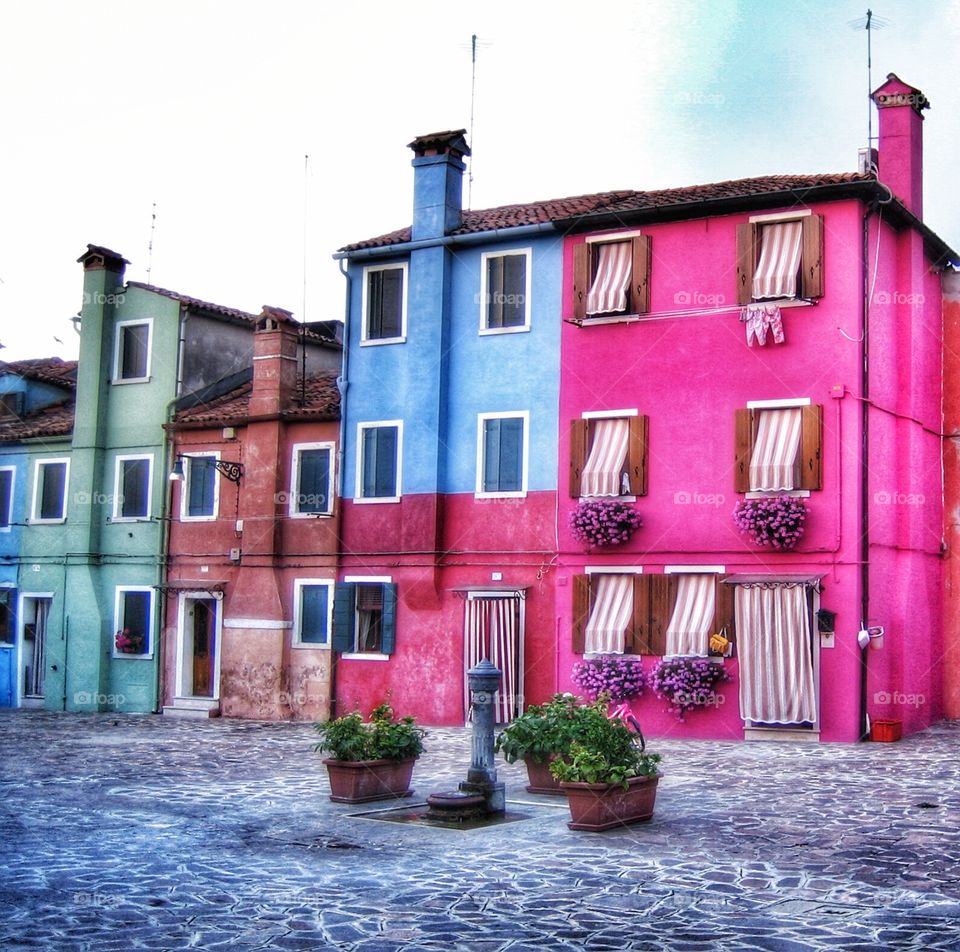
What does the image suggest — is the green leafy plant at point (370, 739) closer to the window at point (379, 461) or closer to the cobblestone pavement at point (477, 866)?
the cobblestone pavement at point (477, 866)

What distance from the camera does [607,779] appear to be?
11898 millimetres

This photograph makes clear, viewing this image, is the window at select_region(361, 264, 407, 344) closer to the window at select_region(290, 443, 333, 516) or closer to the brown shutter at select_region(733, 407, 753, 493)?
the window at select_region(290, 443, 333, 516)

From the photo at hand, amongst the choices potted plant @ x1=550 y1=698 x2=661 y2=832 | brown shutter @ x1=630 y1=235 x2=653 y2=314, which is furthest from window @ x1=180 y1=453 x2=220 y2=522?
potted plant @ x1=550 y1=698 x2=661 y2=832

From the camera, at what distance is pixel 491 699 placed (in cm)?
1245

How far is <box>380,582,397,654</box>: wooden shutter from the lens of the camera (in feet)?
81.1

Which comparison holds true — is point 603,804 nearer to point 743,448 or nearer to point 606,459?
point 743,448

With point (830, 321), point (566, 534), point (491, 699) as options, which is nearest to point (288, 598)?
point (566, 534)

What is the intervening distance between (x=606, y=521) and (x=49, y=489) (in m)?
14.2

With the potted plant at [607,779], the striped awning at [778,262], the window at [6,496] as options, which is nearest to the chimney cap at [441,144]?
the striped awning at [778,262]

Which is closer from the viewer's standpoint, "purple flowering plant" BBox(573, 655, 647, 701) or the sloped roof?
"purple flowering plant" BBox(573, 655, 647, 701)

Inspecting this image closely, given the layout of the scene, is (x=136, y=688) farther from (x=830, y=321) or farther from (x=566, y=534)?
(x=830, y=321)

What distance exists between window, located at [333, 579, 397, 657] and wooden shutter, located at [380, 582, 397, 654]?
0.06 ft

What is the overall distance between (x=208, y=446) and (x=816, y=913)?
68.1ft

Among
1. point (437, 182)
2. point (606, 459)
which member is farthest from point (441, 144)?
point (606, 459)
